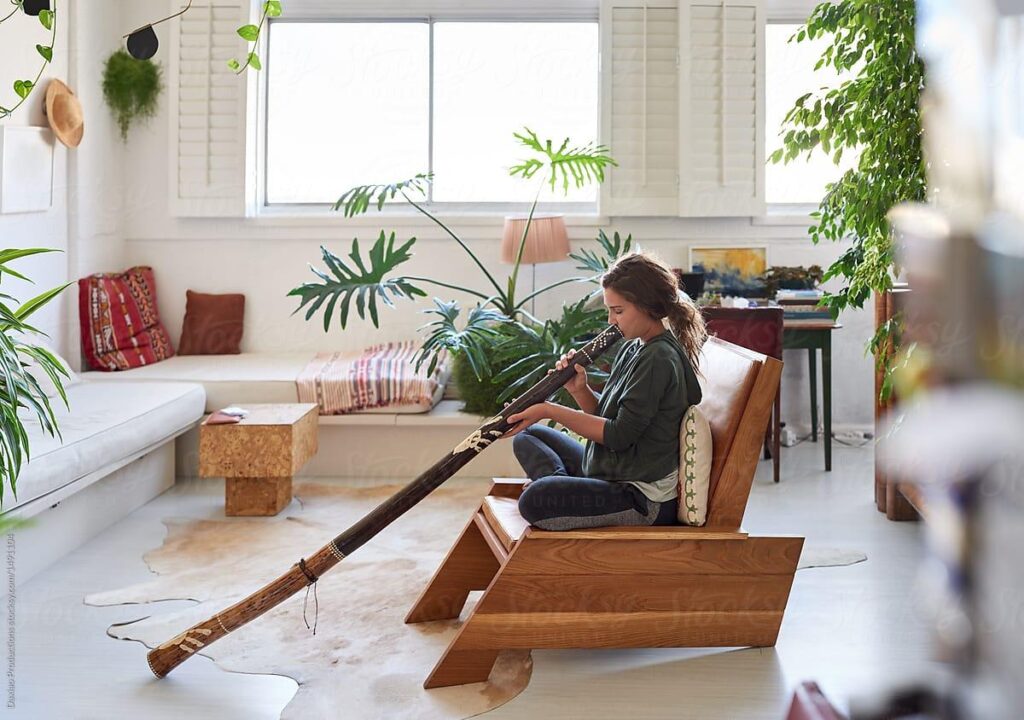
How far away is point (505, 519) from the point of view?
2822 mm

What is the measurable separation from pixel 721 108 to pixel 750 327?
1.52 metres

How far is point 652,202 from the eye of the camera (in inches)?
225

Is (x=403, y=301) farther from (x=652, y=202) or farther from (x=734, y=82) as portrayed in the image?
(x=734, y=82)

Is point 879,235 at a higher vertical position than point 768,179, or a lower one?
lower

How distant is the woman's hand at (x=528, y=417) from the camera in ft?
8.70

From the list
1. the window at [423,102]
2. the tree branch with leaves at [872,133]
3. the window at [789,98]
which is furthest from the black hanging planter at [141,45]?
the window at [789,98]

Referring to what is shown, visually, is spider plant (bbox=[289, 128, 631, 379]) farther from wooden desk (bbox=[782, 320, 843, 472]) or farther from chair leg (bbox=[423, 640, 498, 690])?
chair leg (bbox=[423, 640, 498, 690])

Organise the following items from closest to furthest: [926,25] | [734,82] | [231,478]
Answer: [926,25] → [231,478] → [734,82]

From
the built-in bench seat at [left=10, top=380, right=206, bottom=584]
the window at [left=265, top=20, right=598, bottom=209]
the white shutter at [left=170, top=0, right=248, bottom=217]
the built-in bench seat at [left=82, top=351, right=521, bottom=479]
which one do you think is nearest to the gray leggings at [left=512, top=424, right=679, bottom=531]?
the built-in bench seat at [left=10, top=380, right=206, bottom=584]

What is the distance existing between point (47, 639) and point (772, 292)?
3.98 metres

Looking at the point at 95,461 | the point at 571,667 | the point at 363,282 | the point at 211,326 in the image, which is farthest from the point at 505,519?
the point at 211,326

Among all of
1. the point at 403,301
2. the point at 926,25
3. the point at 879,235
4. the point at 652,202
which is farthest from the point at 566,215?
the point at 926,25

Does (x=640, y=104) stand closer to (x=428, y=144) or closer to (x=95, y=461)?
(x=428, y=144)

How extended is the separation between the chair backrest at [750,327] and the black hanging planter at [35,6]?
2982mm
